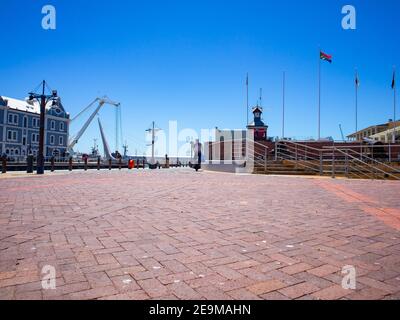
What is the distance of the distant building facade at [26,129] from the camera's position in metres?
58.5

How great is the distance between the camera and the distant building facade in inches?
2303

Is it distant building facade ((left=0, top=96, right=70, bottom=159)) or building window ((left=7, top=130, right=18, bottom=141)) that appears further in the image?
building window ((left=7, top=130, right=18, bottom=141))

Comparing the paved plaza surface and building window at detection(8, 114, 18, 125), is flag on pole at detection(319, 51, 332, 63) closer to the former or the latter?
the paved plaza surface

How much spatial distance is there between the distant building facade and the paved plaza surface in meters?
55.5

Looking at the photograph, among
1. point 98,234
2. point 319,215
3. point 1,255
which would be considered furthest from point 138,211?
point 319,215

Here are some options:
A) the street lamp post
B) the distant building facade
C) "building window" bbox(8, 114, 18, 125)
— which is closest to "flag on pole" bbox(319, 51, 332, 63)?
the street lamp post

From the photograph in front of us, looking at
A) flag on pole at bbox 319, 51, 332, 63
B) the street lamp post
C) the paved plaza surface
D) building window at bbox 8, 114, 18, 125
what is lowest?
the paved plaza surface

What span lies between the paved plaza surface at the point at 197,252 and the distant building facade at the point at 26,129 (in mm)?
55532

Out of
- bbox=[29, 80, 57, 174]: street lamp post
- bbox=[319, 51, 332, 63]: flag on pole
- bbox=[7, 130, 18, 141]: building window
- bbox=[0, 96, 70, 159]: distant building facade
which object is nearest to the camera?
bbox=[29, 80, 57, 174]: street lamp post

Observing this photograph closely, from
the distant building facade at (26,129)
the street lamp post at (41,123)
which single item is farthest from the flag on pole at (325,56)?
the distant building facade at (26,129)

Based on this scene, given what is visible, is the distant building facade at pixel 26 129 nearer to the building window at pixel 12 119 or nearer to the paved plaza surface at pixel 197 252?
the building window at pixel 12 119

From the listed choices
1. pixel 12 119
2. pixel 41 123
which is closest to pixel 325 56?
pixel 41 123

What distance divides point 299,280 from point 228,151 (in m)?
29.7

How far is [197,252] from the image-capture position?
3232 millimetres
